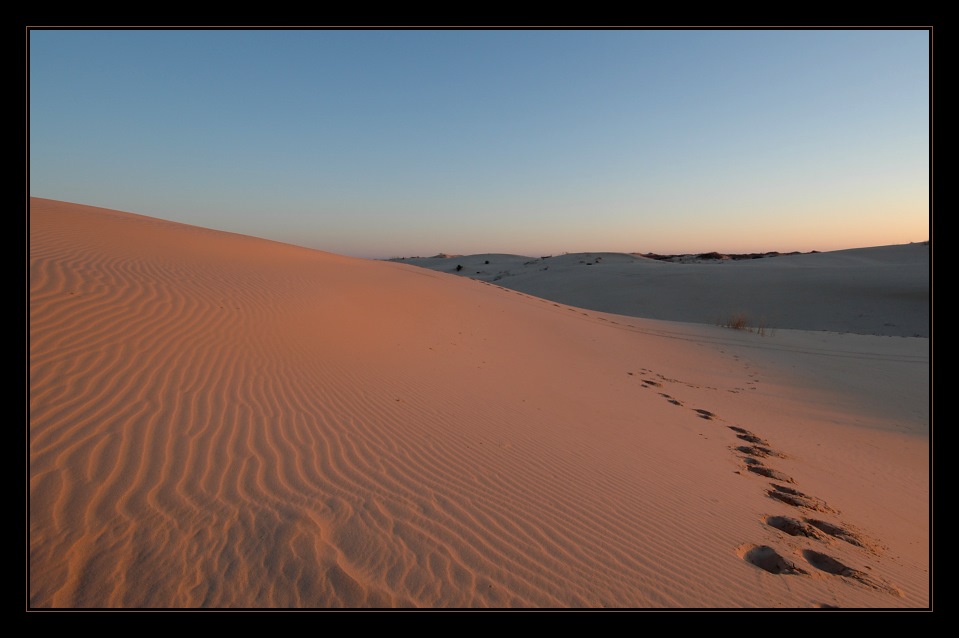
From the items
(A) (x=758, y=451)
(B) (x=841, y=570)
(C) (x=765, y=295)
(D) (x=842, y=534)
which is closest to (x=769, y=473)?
(A) (x=758, y=451)

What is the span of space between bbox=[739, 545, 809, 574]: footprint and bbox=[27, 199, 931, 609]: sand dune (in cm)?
2

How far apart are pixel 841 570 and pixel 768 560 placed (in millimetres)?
464

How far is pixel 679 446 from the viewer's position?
508 centimetres

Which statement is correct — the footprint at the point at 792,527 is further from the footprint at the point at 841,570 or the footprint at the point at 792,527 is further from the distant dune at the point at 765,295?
the distant dune at the point at 765,295

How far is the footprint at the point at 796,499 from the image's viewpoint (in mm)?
3895

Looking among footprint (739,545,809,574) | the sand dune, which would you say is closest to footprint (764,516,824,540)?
the sand dune

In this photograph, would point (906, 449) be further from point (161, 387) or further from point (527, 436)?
point (161, 387)

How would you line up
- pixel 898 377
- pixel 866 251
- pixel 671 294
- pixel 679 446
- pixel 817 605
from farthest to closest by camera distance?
pixel 866 251 < pixel 671 294 < pixel 898 377 < pixel 679 446 < pixel 817 605

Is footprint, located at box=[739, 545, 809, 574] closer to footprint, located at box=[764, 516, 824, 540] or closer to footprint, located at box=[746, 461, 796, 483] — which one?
footprint, located at box=[764, 516, 824, 540]

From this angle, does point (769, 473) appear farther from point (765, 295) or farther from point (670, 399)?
point (765, 295)

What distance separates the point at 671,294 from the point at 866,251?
2961cm

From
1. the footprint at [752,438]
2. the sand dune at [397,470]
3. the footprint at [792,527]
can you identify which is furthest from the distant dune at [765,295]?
the footprint at [792,527]
